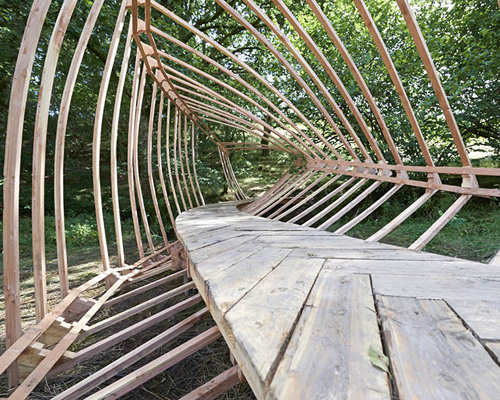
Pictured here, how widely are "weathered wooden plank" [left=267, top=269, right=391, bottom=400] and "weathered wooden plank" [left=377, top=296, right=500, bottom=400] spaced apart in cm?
3

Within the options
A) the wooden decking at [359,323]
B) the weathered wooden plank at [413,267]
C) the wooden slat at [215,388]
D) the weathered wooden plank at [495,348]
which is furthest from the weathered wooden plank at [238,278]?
the wooden slat at [215,388]

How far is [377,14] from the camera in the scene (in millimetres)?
5648

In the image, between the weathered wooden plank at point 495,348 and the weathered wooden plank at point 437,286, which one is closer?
the weathered wooden plank at point 495,348

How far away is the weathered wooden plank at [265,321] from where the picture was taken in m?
0.46

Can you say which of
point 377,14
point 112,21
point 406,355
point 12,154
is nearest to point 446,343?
point 406,355

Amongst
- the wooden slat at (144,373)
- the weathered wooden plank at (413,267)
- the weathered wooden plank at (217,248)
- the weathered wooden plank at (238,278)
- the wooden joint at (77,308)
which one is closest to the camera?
the weathered wooden plank at (238,278)

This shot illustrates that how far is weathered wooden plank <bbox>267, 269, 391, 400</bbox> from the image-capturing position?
0.39 metres

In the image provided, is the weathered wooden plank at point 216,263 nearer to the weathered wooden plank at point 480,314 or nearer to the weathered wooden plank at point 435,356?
the weathered wooden plank at point 435,356

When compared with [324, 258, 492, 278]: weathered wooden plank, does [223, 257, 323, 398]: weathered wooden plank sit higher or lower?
higher

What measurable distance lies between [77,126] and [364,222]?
8.19 metres

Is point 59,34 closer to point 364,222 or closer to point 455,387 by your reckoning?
point 455,387

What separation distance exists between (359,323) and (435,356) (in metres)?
0.14

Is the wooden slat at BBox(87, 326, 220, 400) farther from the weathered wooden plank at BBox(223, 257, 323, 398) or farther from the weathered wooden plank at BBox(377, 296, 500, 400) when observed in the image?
the weathered wooden plank at BBox(377, 296, 500, 400)

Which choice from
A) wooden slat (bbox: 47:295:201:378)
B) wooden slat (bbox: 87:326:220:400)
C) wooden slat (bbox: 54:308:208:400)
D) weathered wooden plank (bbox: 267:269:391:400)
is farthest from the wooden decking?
wooden slat (bbox: 47:295:201:378)
